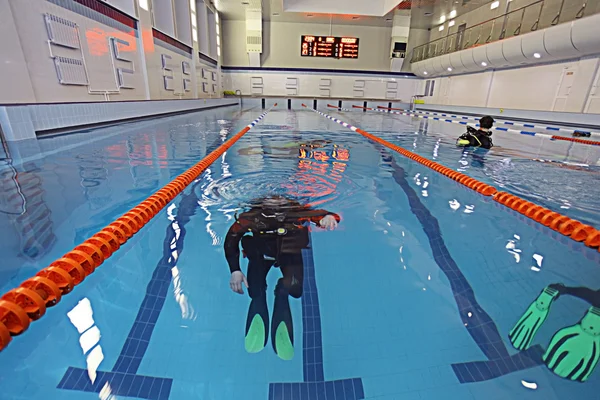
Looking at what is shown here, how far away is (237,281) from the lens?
5.17ft

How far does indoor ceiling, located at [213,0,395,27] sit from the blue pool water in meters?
15.5

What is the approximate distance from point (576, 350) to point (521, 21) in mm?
13608

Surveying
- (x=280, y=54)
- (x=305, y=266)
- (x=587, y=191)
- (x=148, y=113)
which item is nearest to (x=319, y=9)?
(x=280, y=54)

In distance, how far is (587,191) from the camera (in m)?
3.15

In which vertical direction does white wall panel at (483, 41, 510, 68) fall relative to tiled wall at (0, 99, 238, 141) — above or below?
above

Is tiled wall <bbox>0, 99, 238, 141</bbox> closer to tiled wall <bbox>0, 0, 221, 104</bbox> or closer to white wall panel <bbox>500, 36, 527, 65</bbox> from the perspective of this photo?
tiled wall <bbox>0, 0, 221, 104</bbox>

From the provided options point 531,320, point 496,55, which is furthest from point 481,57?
point 531,320

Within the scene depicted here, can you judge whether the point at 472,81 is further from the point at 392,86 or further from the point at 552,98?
the point at 392,86

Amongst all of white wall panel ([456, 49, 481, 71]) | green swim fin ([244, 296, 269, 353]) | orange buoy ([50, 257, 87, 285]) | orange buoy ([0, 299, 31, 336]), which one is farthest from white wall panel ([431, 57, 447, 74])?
orange buoy ([0, 299, 31, 336])

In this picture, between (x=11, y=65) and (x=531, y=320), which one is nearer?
(x=531, y=320)

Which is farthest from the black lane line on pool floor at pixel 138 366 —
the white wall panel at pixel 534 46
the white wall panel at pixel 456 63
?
the white wall panel at pixel 456 63

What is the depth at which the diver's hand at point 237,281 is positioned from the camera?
1.54m

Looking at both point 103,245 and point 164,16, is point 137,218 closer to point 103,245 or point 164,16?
point 103,245

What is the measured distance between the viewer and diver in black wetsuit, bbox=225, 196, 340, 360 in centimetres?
133
